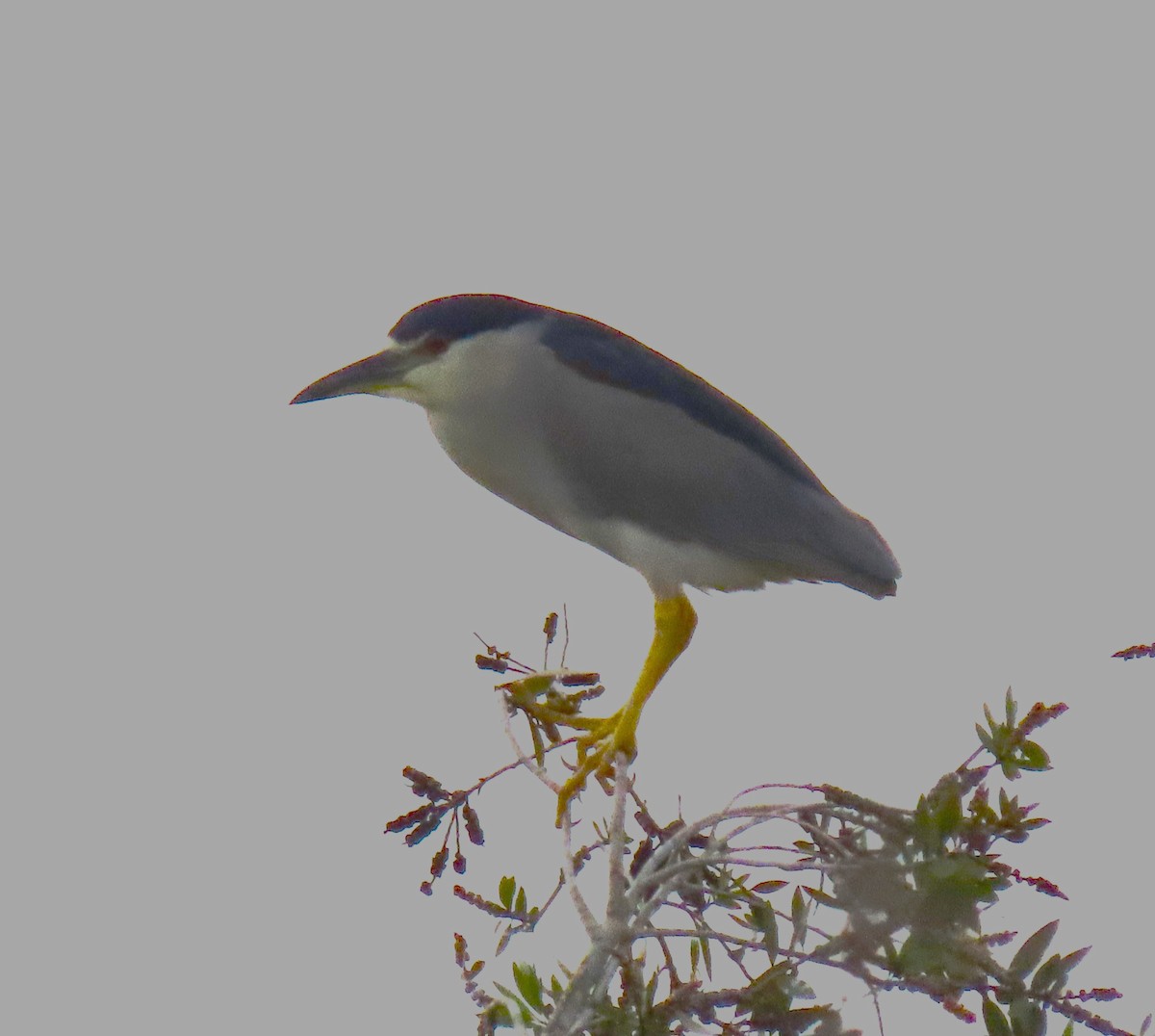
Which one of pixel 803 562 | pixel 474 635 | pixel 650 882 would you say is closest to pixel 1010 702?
pixel 650 882

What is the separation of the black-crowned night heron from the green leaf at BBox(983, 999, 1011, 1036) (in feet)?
6.68

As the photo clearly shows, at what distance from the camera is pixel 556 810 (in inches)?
132

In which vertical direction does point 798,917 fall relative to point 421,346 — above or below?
below

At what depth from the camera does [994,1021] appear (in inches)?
112

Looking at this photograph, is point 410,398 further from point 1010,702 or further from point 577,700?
point 1010,702

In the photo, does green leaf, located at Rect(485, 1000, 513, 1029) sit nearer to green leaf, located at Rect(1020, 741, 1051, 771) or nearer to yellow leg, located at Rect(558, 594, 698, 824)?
green leaf, located at Rect(1020, 741, 1051, 771)

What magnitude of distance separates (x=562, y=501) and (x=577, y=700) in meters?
0.74

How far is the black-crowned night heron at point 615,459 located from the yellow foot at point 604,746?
82mm

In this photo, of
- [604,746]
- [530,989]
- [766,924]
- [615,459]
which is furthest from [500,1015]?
[615,459]

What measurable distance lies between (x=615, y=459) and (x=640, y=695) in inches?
26.3

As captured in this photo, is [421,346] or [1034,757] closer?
[1034,757]

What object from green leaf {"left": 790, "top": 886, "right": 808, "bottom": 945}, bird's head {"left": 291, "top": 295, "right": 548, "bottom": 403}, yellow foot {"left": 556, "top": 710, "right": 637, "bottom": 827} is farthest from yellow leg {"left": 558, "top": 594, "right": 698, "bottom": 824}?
green leaf {"left": 790, "top": 886, "right": 808, "bottom": 945}

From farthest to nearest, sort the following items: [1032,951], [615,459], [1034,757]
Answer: [615,459] < [1034,757] < [1032,951]

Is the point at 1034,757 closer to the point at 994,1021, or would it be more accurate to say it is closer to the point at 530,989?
the point at 994,1021
